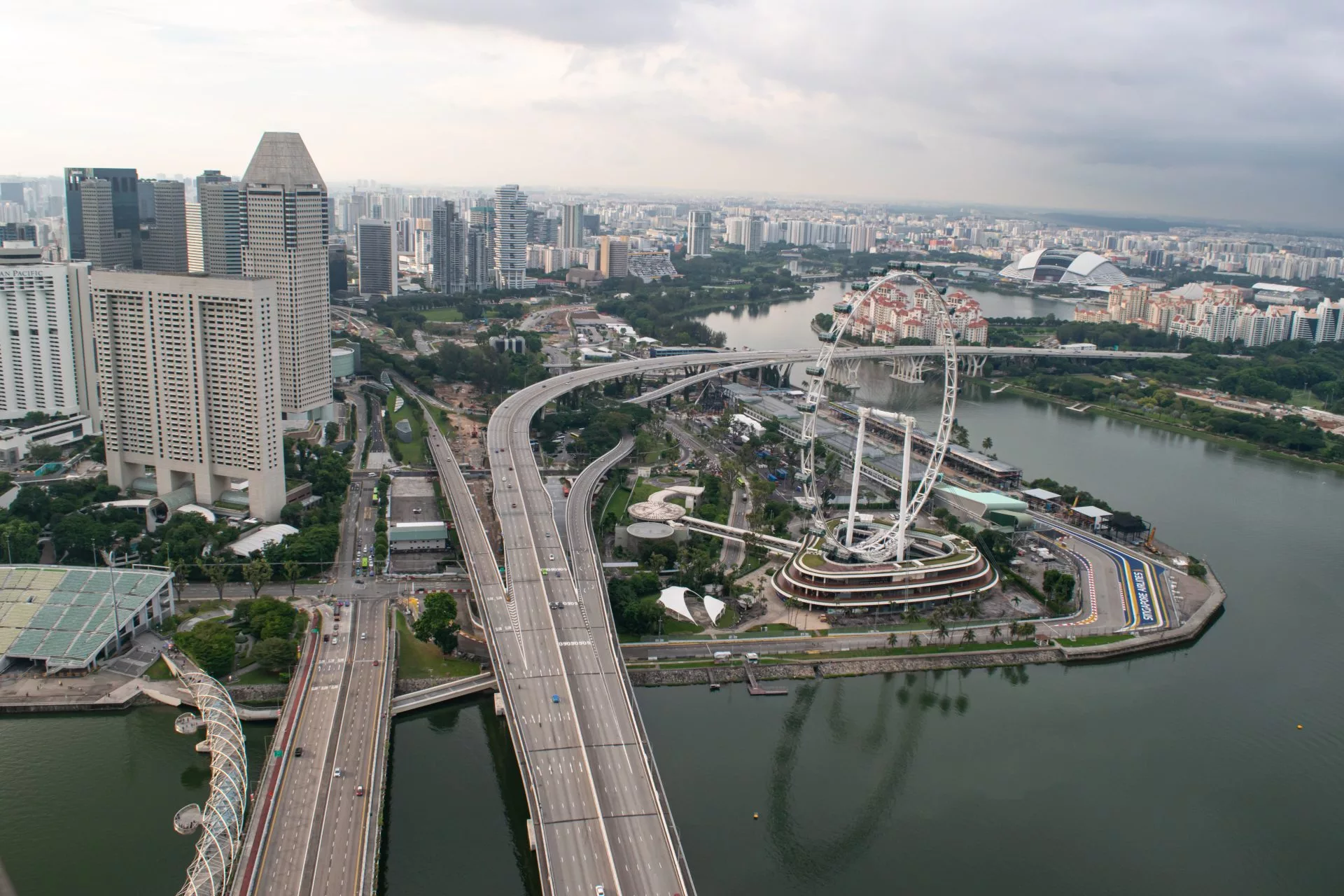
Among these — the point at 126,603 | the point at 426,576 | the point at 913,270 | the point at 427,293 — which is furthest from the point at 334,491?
the point at 427,293

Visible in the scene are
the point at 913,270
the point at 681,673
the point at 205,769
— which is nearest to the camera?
the point at 205,769

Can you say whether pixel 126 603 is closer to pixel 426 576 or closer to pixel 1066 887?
pixel 426 576

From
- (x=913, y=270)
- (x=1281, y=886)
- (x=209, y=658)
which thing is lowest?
(x=1281, y=886)

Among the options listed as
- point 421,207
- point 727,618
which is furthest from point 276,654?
point 421,207

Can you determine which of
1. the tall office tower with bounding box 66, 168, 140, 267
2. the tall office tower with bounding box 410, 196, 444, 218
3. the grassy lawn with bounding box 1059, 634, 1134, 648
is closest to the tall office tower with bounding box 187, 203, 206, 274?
the tall office tower with bounding box 66, 168, 140, 267

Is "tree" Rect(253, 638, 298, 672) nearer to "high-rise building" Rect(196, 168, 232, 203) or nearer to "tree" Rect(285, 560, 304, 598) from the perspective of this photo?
"tree" Rect(285, 560, 304, 598)

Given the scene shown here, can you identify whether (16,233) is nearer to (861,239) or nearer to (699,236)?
(699,236)

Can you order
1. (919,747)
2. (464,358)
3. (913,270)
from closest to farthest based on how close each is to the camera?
1. (919,747)
2. (913,270)
3. (464,358)
